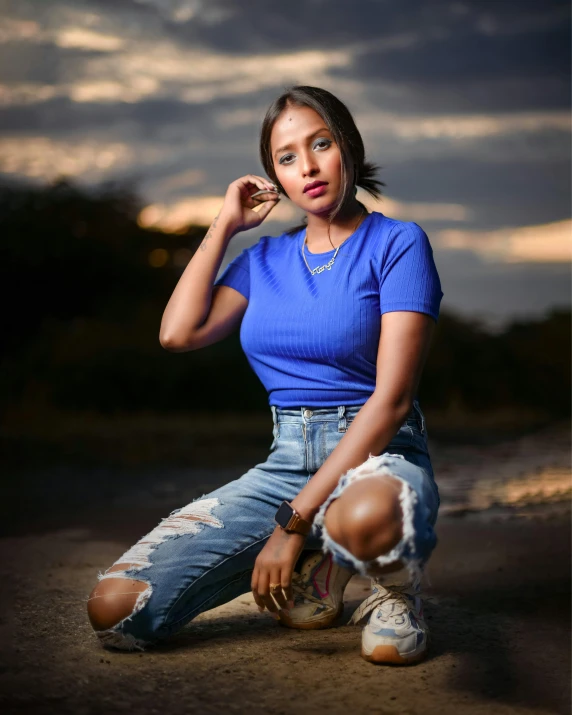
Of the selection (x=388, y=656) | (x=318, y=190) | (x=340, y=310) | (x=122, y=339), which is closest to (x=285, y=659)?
(x=388, y=656)

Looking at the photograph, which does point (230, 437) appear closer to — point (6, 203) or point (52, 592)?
point (6, 203)

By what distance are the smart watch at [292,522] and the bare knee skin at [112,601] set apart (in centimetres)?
45

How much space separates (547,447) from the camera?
638 centimetres

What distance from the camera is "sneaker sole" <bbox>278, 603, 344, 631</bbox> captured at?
2.56 m

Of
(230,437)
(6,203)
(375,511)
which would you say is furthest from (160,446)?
(375,511)

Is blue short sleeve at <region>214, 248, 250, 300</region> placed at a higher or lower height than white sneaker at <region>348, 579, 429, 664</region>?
higher

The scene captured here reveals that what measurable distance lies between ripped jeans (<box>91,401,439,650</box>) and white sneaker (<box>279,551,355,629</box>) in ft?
0.26

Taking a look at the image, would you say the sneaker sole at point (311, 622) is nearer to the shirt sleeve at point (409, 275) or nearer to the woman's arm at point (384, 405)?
the woman's arm at point (384, 405)

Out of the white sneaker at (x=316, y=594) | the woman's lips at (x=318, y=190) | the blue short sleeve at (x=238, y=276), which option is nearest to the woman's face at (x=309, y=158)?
the woman's lips at (x=318, y=190)

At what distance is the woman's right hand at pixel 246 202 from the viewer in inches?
107

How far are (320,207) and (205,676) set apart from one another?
1238mm

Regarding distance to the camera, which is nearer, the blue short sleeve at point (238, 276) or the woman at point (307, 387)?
the woman at point (307, 387)

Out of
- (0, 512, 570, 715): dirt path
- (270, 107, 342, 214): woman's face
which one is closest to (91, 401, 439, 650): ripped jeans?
(0, 512, 570, 715): dirt path

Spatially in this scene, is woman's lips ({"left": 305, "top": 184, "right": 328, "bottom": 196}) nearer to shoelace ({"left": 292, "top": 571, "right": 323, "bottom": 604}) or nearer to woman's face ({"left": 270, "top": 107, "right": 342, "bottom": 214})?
woman's face ({"left": 270, "top": 107, "right": 342, "bottom": 214})
